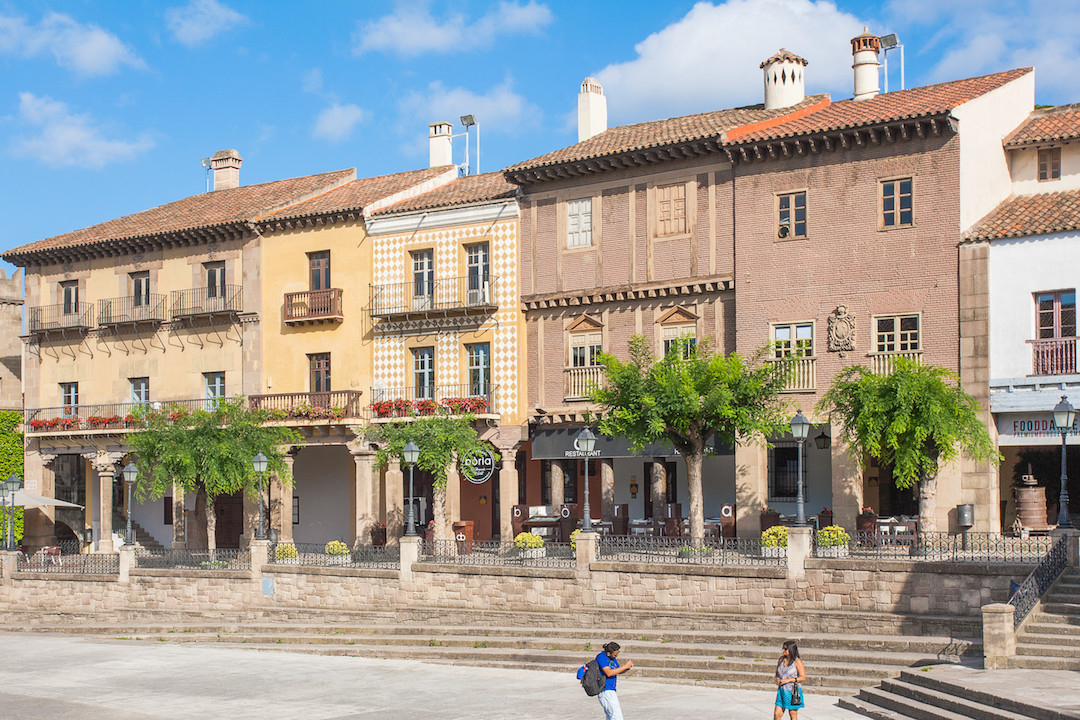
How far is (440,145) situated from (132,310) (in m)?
12.0

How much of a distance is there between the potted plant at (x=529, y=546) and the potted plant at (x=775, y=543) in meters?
5.40

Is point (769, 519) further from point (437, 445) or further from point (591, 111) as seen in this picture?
point (591, 111)

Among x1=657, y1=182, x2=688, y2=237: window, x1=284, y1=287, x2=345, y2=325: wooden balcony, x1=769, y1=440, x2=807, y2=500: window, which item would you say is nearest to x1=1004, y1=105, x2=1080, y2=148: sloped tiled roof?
x1=657, y1=182, x2=688, y2=237: window

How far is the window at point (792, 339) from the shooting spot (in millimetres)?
32000

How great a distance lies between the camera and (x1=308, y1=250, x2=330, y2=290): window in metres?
41.3

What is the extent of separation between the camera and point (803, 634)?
24.5 meters

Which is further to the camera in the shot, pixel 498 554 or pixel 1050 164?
pixel 1050 164

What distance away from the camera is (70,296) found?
46.7 metres

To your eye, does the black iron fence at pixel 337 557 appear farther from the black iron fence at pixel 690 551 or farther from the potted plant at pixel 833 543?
the potted plant at pixel 833 543

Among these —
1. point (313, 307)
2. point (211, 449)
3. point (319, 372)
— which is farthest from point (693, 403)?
point (319, 372)

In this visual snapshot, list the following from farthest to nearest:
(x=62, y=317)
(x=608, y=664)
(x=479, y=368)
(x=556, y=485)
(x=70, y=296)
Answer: (x=70, y=296) → (x=62, y=317) → (x=479, y=368) → (x=556, y=485) → (x=608, y=664)

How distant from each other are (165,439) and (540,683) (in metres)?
18.7

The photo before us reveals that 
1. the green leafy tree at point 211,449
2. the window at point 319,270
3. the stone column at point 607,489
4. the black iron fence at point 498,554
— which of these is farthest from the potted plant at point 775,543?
the window at point 319,270

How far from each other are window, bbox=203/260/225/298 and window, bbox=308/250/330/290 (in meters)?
3.54
